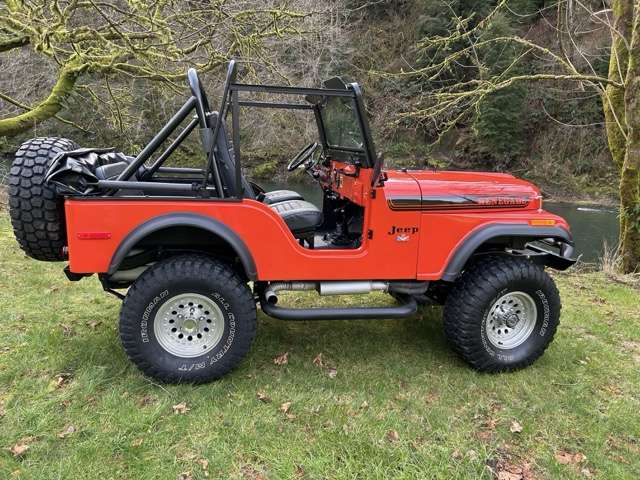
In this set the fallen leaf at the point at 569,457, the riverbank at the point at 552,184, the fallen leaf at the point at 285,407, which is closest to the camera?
the fallen leaf at the point at 569,457

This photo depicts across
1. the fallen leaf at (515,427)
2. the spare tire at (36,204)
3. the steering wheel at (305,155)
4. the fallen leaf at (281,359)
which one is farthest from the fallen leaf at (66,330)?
the fallen leaf at (515,427)

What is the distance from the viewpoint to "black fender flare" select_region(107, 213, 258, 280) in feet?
8.93

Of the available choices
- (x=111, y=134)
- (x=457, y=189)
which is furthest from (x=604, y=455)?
(x=111, y=134)

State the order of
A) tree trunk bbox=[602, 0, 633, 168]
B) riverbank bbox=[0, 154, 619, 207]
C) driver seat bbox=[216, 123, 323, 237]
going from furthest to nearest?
1. riverbank bbox=[0, 154, 619, 207]
2. tree trunk bbox=[602, 0, 633, 168]
3. driver seat bbox=[216, 123, 323, 237]

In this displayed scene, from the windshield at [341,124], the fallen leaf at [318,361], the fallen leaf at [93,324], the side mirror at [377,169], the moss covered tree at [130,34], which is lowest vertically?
the fallen leaf at [318,361]

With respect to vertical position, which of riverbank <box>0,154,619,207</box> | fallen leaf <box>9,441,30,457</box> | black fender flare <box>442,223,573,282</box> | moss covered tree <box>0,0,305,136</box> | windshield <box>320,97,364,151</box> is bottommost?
riverbank <box>0,154,619,207</box>

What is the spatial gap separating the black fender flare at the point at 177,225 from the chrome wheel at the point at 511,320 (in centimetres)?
177

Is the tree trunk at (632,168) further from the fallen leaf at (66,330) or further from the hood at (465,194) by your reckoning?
the fallen leaf at (66,330)

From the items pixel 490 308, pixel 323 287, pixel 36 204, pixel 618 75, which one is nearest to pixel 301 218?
pixel 323 287

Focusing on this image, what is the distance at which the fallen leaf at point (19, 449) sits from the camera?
2.29 m

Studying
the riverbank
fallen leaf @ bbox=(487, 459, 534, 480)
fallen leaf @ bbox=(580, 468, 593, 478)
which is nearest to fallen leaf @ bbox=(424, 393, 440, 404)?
fallen leaf @ bbox=(487, 459, 534, 480)

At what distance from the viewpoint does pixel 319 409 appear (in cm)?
276

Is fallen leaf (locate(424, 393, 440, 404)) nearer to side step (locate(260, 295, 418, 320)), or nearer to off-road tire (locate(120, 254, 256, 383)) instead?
side step (locate(260, 295, 418, 320))

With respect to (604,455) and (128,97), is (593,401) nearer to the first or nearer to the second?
(604,455)
